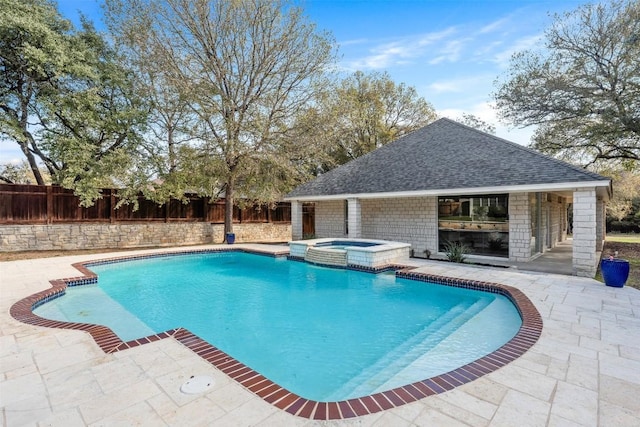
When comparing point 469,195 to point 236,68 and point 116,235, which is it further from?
point 116,235

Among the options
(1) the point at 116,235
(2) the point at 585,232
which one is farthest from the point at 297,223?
(2) the point at 585,232

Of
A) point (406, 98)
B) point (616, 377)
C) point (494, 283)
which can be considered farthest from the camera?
point (406, 98)

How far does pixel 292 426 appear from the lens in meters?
2.59

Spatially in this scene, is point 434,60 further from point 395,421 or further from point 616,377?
point 395,421

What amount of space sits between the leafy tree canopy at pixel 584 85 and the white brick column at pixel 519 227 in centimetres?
546

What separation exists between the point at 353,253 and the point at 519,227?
622 cm

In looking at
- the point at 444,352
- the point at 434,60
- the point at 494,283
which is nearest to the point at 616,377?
the point at 444,352

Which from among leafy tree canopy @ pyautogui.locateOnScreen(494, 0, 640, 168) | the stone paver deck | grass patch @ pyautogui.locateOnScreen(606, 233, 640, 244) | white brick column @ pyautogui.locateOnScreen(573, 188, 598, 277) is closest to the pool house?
white brick column @ pyautogui.locateOnScreen(573, 188, 598, 277)

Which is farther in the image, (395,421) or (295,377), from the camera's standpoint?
(295,377)

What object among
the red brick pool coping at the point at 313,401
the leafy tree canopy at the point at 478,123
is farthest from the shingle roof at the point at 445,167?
the leafy tree canopy at the point at 478,123

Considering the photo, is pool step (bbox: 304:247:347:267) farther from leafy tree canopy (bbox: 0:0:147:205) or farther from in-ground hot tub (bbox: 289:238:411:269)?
leafy tree canopy (bbox: 0:0:147:205)

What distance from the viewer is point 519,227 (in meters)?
11.3

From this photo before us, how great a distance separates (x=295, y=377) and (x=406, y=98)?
1022 inches

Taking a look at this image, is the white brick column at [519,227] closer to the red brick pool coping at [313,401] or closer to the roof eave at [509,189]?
the roof eave at [509,189]
